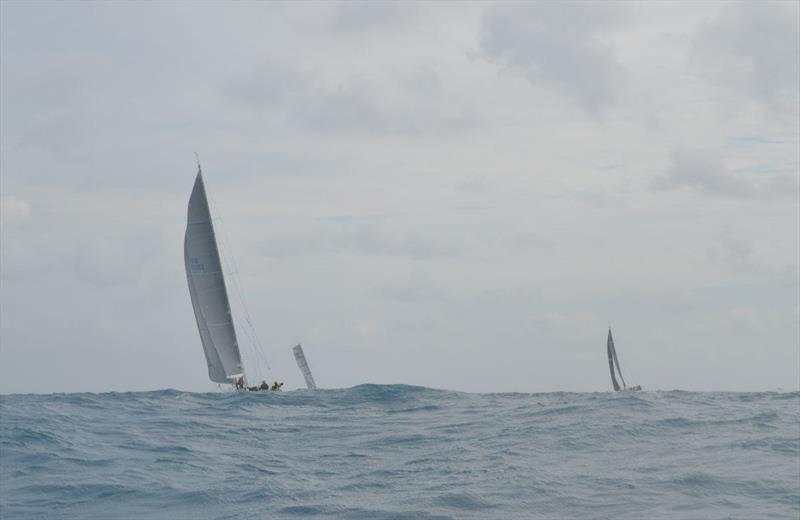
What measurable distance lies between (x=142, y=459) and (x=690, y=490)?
13202 millimetres

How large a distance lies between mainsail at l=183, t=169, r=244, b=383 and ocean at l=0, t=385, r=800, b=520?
21.3m

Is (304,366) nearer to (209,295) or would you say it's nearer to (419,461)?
(209,295)

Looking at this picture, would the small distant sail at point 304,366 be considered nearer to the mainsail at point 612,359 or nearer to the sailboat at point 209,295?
the sailboat at point 209,295

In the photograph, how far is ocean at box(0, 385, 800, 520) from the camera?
16.0 meters

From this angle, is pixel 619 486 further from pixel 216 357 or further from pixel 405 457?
pixel 216 357

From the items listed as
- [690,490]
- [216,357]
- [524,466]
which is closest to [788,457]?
[690,490]

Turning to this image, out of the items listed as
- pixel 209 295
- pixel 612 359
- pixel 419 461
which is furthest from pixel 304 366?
pixel 419 461

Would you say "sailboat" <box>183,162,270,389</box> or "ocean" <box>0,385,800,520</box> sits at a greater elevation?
"sailboat" <box>183,162,270,389</box>

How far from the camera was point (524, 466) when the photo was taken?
19.0m

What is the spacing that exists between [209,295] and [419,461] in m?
34.8

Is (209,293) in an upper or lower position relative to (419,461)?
upper

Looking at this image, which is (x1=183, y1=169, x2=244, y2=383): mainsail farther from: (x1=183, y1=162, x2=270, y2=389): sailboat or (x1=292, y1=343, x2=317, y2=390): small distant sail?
(x1=292, y1=343, x2=317, y2=390): small distant sail

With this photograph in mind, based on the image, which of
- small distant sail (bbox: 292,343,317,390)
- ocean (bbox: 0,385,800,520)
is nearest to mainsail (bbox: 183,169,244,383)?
small distant sail (bbox: 292,343,317,390)

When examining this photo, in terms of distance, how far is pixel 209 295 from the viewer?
5297 cm
